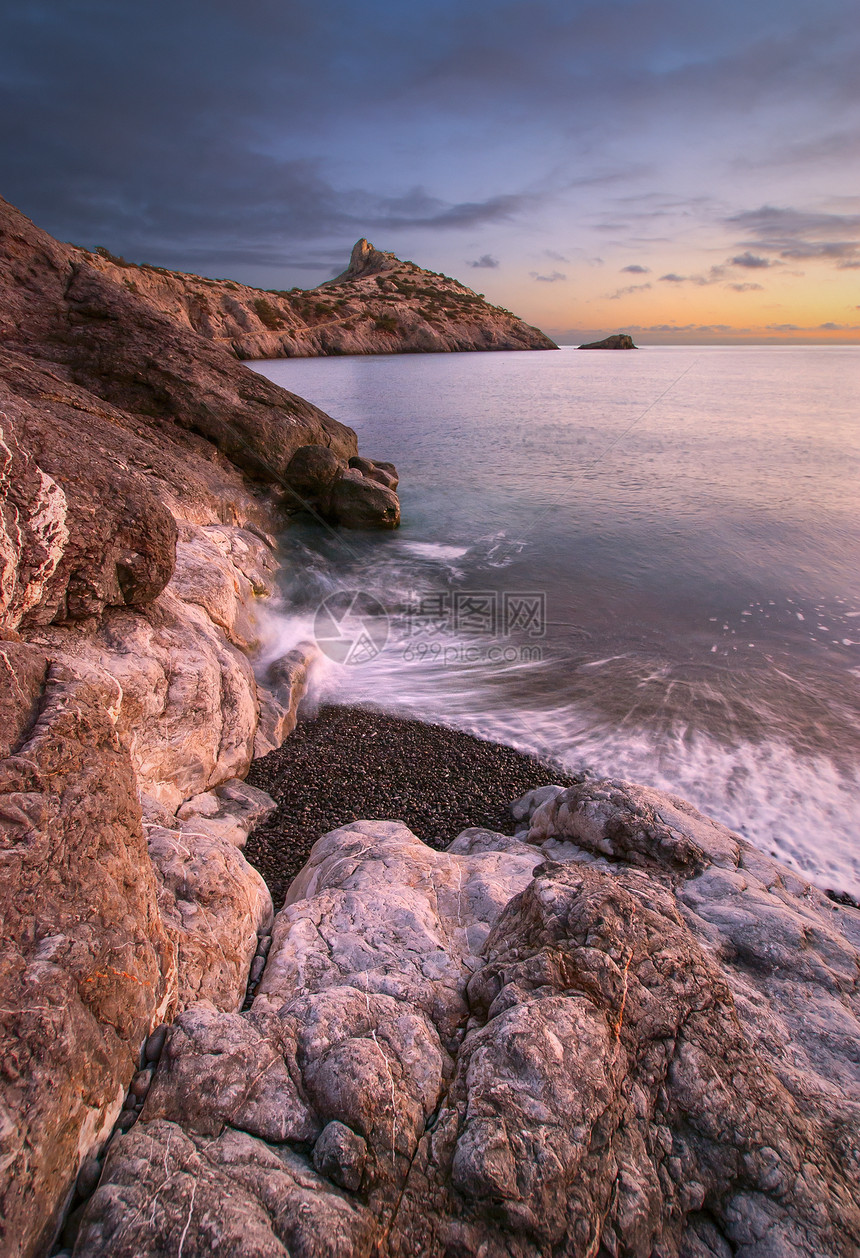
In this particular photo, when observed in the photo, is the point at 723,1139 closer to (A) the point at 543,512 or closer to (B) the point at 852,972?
(B) the point at 852,972

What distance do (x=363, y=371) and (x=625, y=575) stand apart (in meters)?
67.7

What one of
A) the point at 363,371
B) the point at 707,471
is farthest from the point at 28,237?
the point at 363,371

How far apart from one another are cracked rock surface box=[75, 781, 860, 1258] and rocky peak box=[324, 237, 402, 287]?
163496 millimetres

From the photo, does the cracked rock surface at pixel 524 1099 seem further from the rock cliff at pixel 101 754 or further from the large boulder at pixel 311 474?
the large boulder at pixel 311 474

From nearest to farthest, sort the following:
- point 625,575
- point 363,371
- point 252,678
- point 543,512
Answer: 1. point 252,678
2. point 625,575
3. point 543,512
4. point 363,371

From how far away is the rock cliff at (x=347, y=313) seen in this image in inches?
2805

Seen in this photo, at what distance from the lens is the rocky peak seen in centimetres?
14312

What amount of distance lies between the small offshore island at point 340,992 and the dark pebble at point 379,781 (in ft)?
0.20

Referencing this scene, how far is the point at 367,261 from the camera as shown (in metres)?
147

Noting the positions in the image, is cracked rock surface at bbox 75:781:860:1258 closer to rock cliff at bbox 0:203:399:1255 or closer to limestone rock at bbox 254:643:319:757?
rock cliff at bbox 0:203:399:1255

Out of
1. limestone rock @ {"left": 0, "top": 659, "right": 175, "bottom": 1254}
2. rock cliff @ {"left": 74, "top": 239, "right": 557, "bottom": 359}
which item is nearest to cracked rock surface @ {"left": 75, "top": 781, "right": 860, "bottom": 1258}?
limestone rock @ {"left": 0, "top": 659, "right": 175, "bottom": 1254}

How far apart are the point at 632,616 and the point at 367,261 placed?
535 feet

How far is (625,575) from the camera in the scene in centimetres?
1590

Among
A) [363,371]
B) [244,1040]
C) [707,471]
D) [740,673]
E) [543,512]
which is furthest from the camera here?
[363,371]
